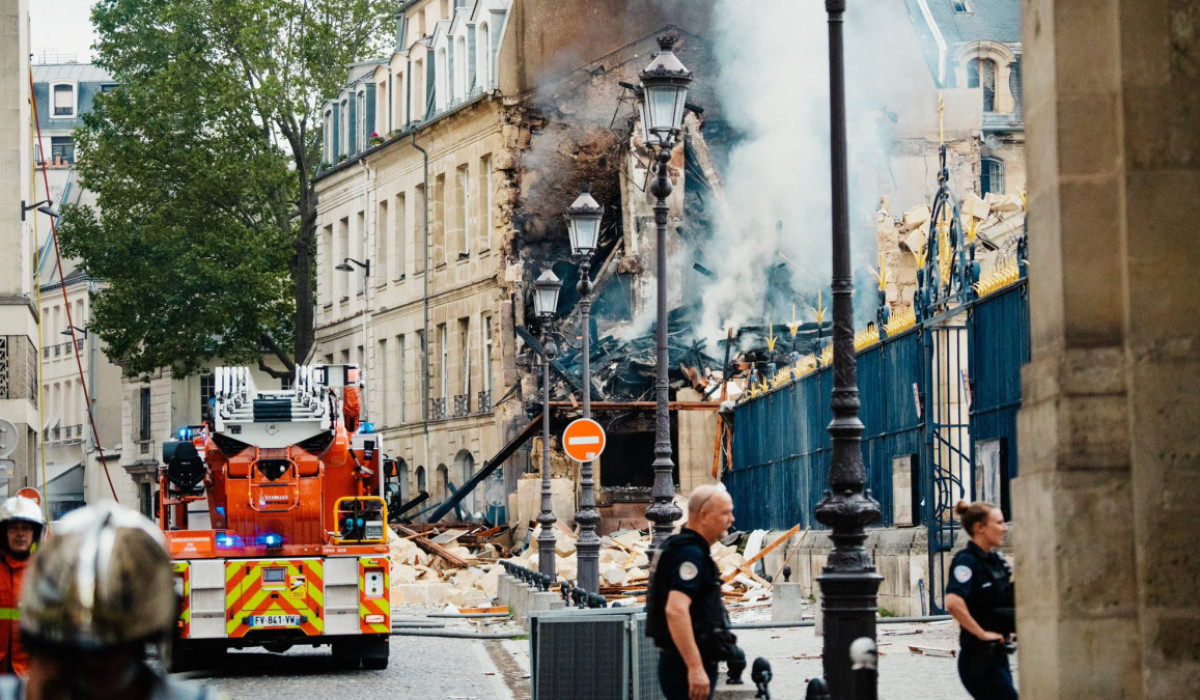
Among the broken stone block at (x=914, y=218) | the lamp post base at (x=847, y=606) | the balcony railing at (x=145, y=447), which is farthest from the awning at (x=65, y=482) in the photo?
the lamp post base at (x=847, y=606)

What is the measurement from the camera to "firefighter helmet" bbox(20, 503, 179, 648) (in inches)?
123

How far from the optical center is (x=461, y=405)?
170ft

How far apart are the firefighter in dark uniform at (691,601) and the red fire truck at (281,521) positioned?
1176 centimetres

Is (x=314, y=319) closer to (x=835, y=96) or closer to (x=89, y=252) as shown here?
(x=89, y=252)

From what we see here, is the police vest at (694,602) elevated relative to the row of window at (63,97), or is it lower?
lower

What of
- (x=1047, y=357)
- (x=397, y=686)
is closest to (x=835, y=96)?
(x=1047, y=357)

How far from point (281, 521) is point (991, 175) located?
3064cm

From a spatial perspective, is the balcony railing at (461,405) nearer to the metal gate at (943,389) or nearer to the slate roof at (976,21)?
the slate roof at (976,21)

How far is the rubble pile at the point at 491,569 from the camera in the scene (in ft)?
100

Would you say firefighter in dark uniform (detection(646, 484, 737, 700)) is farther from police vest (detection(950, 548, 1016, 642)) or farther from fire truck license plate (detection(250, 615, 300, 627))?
fire truck license plate (detection(250, 615, 300, 627))

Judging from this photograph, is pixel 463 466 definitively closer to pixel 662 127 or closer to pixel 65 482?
pixel 662 127

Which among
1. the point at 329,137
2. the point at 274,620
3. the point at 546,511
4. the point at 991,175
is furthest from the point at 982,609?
the point at 329,137

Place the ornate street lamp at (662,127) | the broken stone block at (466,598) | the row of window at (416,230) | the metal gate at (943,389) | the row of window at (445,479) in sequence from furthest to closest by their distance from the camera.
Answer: the row of window at (416,230) < the row of window at (445,479) < the broken stone block at (466,598) < the ornate street lamp at (662,127) < the metal gate at (943,389)

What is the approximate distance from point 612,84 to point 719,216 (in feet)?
13.2
